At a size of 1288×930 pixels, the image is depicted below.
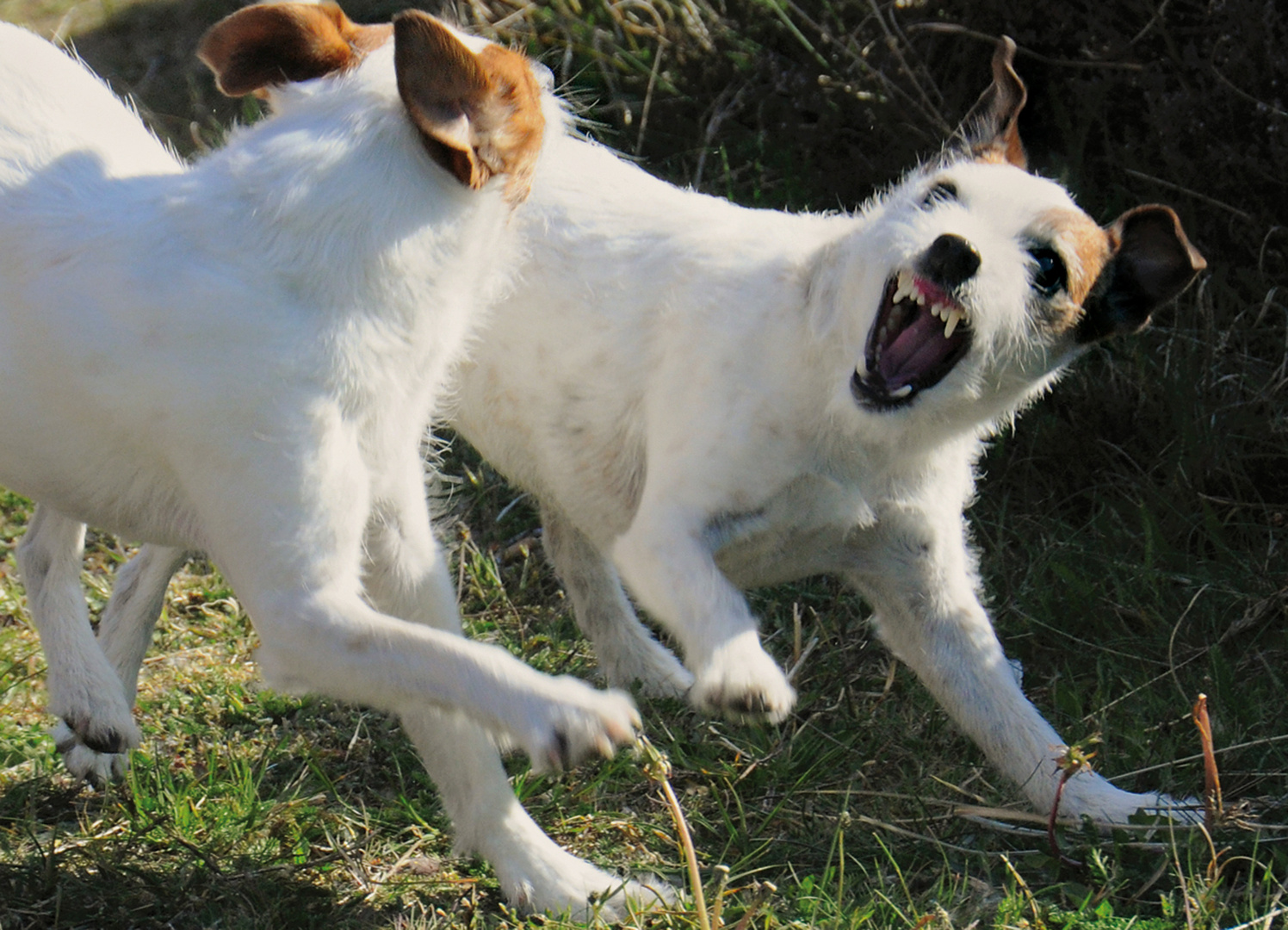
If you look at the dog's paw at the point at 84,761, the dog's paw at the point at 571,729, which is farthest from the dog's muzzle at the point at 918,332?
the dog's paw at the point at 84,761

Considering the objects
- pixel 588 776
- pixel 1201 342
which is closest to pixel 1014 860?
pixel 588 776

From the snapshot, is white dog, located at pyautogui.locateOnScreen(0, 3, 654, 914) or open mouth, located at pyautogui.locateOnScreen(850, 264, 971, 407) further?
open mouth, located at pyautogui.locateOnScreen(850, 264, 971, 407)

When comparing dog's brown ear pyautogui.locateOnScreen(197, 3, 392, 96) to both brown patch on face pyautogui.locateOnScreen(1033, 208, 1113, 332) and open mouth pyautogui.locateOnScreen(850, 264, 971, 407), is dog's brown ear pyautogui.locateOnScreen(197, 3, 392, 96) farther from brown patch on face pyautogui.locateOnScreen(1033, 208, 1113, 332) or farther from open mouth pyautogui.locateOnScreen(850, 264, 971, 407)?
brown patch on face pyautogui.locateOnScreen(1033, 208, 1113, 332)

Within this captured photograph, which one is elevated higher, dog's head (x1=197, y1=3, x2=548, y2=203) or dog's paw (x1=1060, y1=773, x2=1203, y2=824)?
dog's head (x1=197, y1=3, x2=548, y2=203)

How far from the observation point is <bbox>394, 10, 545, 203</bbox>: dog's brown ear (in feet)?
7.91

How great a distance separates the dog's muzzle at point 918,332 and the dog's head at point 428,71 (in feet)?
2.65

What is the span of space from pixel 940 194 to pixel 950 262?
0.30 meters

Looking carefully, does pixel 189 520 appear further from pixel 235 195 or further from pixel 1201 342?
pixel 1201 342

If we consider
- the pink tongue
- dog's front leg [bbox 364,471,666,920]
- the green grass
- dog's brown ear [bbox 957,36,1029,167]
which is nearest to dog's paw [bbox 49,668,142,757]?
the green grass

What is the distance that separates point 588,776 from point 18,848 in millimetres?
1258

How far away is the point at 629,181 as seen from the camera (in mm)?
3859

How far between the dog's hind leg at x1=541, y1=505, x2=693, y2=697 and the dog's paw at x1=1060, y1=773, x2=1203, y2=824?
112 cm

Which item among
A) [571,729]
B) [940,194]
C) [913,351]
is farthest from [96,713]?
[940,194]

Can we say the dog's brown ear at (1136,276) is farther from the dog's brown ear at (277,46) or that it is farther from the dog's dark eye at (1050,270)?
the dog's brown ear at (277,46)
